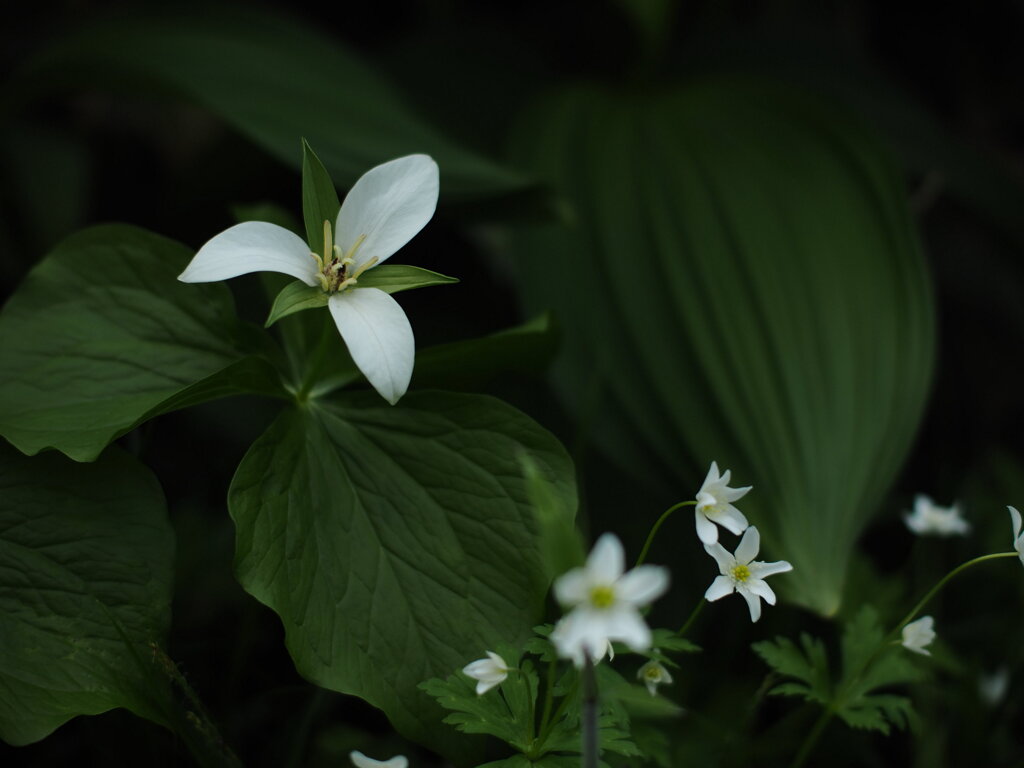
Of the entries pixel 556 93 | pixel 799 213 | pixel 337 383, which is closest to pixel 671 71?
pixel 556 93

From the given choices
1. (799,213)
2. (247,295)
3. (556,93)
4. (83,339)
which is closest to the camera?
(83,339)

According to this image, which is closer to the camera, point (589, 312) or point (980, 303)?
point (589, 312)

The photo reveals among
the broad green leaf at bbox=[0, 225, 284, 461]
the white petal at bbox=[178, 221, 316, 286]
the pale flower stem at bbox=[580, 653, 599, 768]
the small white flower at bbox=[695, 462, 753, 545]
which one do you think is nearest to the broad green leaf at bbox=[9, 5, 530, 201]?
the broad green leaf at bbox=[0, 225, 284, 461]

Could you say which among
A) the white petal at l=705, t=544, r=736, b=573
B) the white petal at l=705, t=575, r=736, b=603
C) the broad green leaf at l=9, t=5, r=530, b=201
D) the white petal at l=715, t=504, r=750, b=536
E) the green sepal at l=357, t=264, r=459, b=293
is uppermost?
the green sepal at l=357, t=264, r=459, b=293

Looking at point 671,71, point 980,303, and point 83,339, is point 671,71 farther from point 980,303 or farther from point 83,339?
point 83,339

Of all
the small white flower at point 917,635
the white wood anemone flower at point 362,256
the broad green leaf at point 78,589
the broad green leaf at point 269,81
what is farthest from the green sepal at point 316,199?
the small white flower at point 917,635

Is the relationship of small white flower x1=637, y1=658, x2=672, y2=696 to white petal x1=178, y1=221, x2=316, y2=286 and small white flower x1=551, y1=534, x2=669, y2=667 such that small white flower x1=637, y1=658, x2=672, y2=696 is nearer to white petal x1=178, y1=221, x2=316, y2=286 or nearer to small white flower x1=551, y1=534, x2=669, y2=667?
small white flower x1=551, y1=534, x2=669, y2=667

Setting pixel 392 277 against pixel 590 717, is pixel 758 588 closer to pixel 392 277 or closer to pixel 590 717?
pixel 590 717
